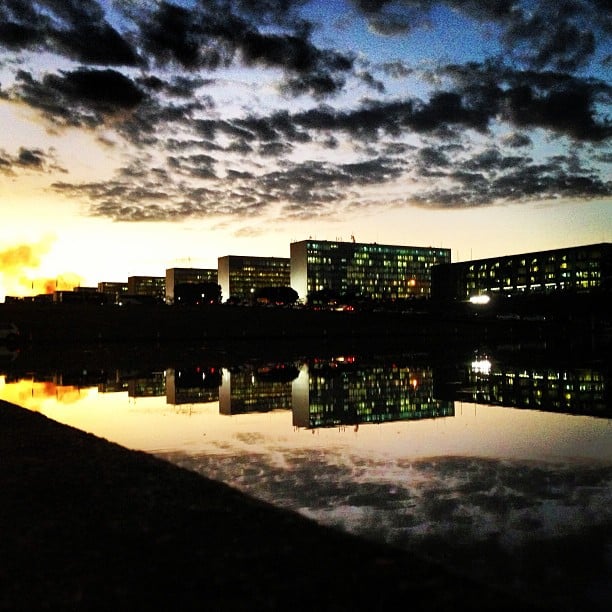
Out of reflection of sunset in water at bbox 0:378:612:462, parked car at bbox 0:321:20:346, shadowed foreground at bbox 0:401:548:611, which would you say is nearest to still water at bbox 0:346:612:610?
reflection of sunset in water at bbox 0:378:612:462

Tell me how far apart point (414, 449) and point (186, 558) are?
1074cm

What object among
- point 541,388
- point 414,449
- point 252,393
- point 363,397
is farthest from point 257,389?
point 414,449

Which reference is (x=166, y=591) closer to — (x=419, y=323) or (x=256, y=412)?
(x=256, y=412)

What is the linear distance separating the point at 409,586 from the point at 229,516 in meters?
3.32

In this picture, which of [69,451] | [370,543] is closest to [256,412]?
[69,451]

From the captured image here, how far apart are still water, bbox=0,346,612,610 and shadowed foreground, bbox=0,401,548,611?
2.13 metres

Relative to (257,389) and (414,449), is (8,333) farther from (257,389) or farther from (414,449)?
(414,449)

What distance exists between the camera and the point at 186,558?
7.29 m

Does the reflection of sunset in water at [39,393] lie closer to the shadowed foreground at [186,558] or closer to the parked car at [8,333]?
the shadowed foreground at [186,558]

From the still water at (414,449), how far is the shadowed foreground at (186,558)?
6.99 feet

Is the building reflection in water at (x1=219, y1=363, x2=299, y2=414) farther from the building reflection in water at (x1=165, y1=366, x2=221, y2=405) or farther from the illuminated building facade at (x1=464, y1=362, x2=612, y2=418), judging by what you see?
the illuminated building facade at (x1=464, y1=362, x2=612, y2=418)

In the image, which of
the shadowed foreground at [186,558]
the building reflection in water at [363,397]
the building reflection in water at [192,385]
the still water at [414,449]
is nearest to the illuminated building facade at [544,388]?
the still water at [414,449]

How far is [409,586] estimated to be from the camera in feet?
20.9

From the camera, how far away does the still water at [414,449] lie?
9.83m
